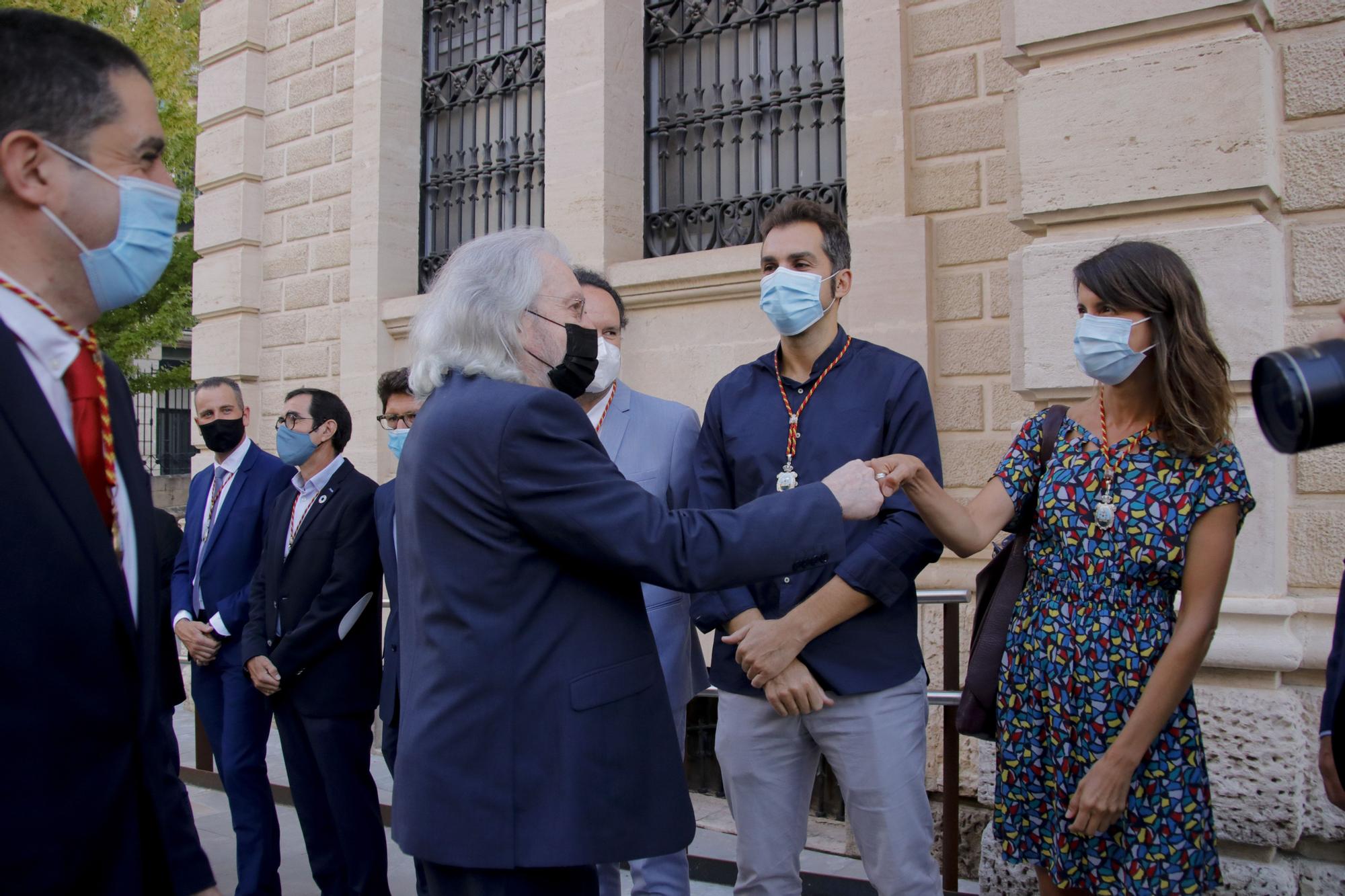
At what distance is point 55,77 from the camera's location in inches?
63.0

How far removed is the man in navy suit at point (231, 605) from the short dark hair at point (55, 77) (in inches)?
143

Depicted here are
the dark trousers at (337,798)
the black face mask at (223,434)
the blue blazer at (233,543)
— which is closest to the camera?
the dark trousers at (337,798)

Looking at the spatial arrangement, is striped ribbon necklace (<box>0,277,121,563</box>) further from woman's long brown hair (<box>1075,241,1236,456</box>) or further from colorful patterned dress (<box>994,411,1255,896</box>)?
woman's long brown hair (<box>1075,241,1236,456</box>)

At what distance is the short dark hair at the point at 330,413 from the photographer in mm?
5047

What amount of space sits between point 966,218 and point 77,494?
4874 mm

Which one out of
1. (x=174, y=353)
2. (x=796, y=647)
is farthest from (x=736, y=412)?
(x=174, y=353)

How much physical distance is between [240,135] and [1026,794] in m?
8.82

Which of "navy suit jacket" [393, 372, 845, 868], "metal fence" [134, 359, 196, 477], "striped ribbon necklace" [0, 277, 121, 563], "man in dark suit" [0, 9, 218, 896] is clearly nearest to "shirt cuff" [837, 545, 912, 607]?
"navy suit jacket" [393, 372, 845, 868]

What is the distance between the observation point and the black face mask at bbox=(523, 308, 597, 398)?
2.61 m

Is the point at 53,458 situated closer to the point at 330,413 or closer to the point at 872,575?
the point at 872,575

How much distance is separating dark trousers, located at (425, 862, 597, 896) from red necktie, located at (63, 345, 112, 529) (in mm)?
1033

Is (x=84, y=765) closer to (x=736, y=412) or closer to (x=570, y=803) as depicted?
(x=570, y=803)

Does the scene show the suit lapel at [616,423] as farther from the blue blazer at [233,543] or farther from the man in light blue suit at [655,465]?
the blue blazer at [233,543]

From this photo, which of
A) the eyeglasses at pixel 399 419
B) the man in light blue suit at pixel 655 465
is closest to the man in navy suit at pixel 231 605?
the eyeglasses at pixel 399 419
